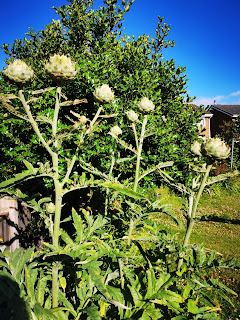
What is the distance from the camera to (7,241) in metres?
2.31

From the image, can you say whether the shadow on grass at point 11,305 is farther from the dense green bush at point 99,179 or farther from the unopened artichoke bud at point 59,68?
the unopened artichoke bud at point 59,68

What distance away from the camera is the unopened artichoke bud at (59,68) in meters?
A: 1.42

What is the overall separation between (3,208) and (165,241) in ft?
5.17

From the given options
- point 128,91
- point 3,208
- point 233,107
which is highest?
point 233,107

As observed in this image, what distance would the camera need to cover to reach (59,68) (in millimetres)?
1419

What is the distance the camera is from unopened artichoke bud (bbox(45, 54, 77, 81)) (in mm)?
1417

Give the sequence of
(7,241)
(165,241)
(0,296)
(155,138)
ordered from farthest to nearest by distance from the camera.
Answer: (155,138) → (7,241) → (165,241) → (0,296)

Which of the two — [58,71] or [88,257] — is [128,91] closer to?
[58,71]

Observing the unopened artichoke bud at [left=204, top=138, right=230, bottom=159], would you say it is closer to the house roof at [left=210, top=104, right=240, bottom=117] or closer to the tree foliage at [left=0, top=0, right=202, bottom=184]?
the tree foliage at [left=0, top=0, right=202, bottom=184]

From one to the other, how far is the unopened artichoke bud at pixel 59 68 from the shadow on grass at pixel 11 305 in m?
1.24

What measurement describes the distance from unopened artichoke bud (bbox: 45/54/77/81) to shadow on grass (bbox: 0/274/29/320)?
48.8 inches

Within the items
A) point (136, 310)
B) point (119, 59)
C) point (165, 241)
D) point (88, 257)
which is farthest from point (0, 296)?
point (119, 59)

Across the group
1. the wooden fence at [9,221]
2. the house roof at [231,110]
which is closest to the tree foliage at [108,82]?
the wooden fence at [9,221]

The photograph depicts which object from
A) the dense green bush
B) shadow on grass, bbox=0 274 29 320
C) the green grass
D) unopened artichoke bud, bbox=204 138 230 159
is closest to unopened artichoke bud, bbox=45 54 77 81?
the dense green bush
